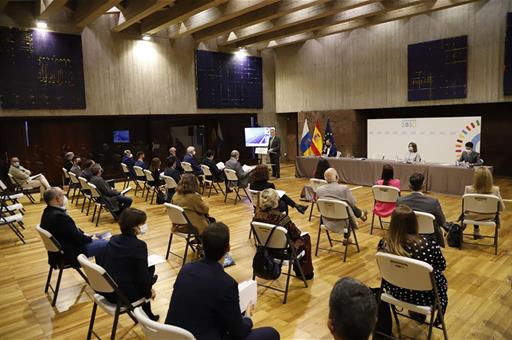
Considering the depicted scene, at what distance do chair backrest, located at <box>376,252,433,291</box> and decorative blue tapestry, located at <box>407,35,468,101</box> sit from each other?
9.90 meters

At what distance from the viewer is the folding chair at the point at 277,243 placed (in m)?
3.67

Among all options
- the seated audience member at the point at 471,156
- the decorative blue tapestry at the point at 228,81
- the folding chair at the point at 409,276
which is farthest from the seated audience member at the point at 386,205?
the decorative blue tapestry at the point at 228,81

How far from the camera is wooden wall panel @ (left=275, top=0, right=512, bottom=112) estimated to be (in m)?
10.4

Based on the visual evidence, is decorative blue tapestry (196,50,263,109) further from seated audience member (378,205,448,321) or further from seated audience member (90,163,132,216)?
seated audience member (378,205,448,321)

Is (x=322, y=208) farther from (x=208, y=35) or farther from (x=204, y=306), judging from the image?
(x=208, y=35)

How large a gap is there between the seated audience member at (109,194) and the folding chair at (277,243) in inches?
159

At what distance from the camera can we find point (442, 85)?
11312 millimetres

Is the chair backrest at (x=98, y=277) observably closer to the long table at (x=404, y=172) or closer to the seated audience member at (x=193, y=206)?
the seated audience member at (x=193, y=206)

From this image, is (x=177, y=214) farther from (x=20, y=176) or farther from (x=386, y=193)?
(x=20, y=176)

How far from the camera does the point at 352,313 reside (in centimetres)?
148

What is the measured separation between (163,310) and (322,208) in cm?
226

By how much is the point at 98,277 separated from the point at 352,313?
193 cm

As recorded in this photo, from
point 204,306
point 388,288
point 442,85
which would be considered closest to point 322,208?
point 388,288

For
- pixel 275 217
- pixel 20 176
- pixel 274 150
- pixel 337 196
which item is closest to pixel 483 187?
pixel 337 196
